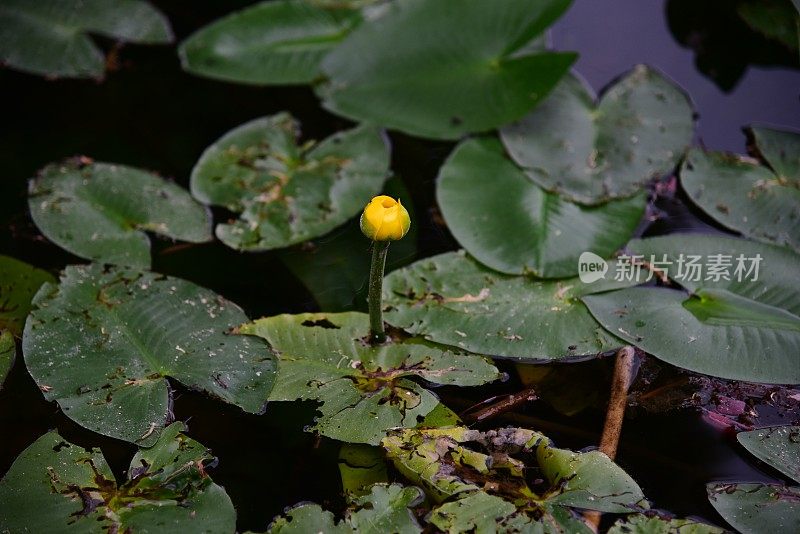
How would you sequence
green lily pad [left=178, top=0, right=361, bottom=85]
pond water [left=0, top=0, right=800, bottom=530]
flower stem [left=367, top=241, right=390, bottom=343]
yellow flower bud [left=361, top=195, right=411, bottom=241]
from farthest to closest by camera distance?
green lily pad [left=178, top=0, right=361, bottom=85] → pond water [left=0, top=0, right=800, bottom=530] → flower stem [left=367, top=241, right=390, bottom=343] → yellow flower bud [left=361, top=195, right=411, bottom=241]

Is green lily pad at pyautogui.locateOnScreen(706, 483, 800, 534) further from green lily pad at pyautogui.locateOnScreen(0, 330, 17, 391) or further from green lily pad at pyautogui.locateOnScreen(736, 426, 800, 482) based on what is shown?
green lily pad at pyautogui.locateOnScreen(0, 330, 17, 391)

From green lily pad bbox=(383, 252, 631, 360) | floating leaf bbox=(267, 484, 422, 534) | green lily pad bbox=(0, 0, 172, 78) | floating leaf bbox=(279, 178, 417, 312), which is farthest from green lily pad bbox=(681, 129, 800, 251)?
green lily pad bbox=(0, 0, 172, 78)

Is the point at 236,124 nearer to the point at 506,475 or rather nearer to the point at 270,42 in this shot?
the point at 270,42

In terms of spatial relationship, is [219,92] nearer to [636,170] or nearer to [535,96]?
[535,96]

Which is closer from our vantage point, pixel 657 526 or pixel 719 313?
pixel 657 526

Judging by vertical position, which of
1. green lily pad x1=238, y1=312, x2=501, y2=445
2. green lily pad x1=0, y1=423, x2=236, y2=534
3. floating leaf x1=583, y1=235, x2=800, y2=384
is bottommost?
green lily pad x1=0, y1=423, x2=236, y2=534

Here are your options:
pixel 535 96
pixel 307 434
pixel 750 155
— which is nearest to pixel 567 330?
pixel 307 434

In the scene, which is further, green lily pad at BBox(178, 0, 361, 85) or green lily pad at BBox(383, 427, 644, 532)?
green lily pad at BBox(178, 0, 361, 85)

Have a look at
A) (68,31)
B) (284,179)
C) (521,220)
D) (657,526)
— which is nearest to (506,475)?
(657,526)
